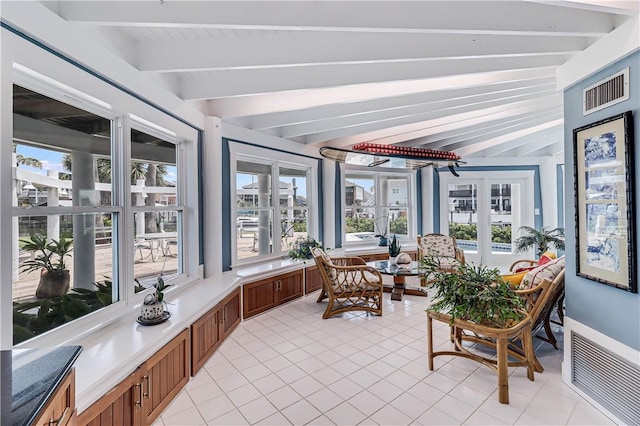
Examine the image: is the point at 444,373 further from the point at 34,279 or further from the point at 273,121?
the point at 273,121

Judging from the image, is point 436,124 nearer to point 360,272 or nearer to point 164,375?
point 360,272

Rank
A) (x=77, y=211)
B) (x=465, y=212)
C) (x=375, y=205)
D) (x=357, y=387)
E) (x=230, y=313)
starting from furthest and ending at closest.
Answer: (x=465, y=212)
(x=375, y=205)
(x=230, y=313)
(x=357, y=387)
(x=77, y=211)

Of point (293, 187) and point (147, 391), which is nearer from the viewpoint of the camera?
point (147, 391)

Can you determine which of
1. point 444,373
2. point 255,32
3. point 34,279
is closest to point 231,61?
point 255,32

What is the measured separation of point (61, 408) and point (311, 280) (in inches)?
147

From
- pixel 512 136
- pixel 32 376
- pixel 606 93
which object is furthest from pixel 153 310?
pixel 512 136

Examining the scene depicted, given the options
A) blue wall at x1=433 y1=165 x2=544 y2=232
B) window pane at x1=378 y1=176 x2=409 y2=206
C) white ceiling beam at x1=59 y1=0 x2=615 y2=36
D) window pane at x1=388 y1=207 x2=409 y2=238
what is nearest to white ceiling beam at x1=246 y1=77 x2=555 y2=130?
white ceiling beam at x1=59 y1=0 x2=615 y2=36

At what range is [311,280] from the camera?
468 centimetres

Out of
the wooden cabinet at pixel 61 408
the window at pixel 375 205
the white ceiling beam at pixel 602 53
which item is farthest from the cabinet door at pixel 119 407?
the window at pixel 375 205

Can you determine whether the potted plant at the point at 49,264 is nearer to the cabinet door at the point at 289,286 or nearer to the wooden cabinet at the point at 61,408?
the wooden cabinet at the point at 61,408

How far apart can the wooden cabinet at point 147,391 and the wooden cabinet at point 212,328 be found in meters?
0.12

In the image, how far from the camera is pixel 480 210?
6371 millimetres

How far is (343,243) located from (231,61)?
3894 mm

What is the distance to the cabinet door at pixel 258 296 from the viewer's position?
3623 mm
